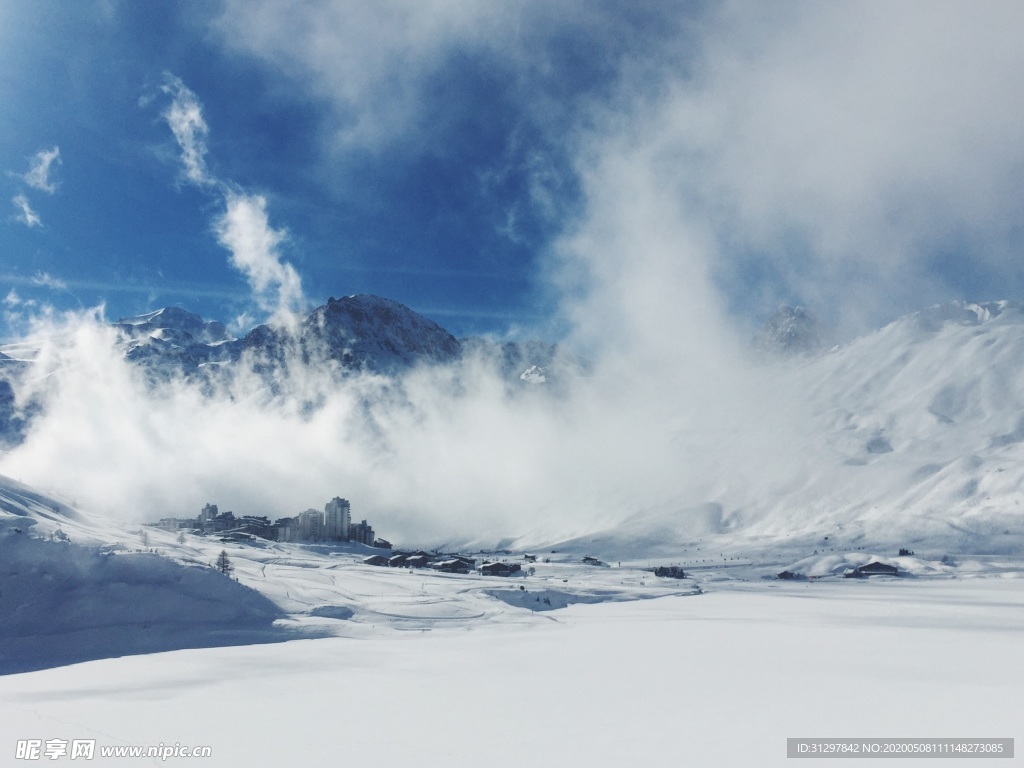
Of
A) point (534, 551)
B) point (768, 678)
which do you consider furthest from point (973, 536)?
point (768, 678)

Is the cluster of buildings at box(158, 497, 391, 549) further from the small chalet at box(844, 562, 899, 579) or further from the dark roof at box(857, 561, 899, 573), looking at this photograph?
the dark roof at box(857, 561, 899, 573)

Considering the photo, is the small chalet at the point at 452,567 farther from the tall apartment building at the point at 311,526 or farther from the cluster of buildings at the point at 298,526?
the tall apartment building at the point at 311,526

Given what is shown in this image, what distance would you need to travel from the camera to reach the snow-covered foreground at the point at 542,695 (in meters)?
12.9

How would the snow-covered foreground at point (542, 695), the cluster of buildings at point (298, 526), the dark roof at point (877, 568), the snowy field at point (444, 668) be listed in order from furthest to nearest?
the cluster of buildings at point (298, 526)
the dark roof at point (877, 568)
the snowy field at point (444, 668)
the snow-covered foreground at point (542, 695)

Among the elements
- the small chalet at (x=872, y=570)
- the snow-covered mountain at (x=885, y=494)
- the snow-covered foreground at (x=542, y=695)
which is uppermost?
the snow-covered mountain at (x=885, y=494)

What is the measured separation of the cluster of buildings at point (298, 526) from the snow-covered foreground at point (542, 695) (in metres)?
116

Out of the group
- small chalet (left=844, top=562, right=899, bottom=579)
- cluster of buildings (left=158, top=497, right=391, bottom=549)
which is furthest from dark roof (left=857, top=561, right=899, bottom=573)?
cluster of buildings (left=158, top=497, right=391, bottom=549)

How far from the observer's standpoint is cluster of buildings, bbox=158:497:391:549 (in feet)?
455

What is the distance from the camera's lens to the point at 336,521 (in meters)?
160

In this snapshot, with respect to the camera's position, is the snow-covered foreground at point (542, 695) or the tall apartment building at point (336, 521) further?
the tall apartment building at point (336, 521)

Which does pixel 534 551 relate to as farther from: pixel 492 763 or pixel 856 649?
pixel 492 763

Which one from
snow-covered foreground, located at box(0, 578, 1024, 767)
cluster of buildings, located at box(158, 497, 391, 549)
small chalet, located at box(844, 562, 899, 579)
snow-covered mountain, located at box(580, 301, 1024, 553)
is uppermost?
snow-covered mountain, located at box(580, 301, 1024, 553)

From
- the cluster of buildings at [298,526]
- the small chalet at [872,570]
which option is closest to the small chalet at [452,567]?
the small chalet at [872,570]

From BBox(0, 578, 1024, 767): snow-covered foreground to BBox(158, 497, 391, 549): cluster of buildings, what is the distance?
116 metres
